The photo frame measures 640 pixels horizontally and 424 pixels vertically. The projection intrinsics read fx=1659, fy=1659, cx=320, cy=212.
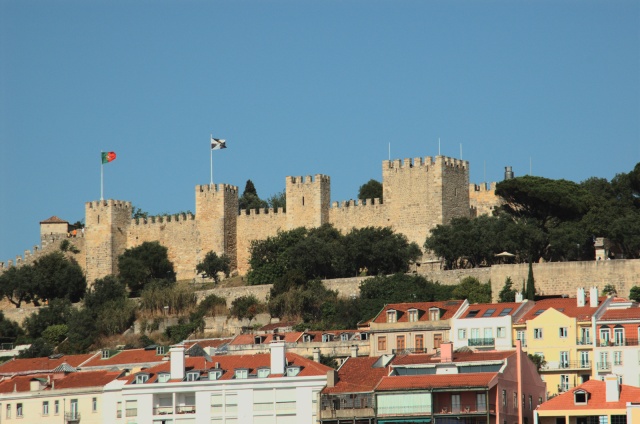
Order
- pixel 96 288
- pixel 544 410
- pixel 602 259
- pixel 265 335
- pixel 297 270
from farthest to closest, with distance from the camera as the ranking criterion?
pixel 96 288, pixel 297 270, pixel 602 259, pixel 265 335, pixel 544 410

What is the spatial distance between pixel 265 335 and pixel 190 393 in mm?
12546

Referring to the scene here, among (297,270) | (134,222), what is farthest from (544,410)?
(134,222)

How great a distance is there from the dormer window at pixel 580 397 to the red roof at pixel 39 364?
858 inches

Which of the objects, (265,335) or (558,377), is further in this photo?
(265,335)

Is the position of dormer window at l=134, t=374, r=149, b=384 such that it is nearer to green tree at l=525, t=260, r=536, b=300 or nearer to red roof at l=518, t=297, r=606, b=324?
red roof at l=518, t=297, r=606, b=324

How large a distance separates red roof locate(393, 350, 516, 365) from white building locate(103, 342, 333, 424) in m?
2.39

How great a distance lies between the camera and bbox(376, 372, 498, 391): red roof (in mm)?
46344

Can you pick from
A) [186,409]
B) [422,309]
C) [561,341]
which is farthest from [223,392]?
[561,341]

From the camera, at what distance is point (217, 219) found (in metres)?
82.5

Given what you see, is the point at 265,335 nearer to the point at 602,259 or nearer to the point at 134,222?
the point at 602,259

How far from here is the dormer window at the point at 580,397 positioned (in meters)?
45.0

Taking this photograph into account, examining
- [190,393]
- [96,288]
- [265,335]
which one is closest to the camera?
[190,393]

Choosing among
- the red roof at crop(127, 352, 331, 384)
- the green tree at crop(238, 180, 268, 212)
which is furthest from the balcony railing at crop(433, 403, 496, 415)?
the green tree at crop(238, 180, 268, 212)

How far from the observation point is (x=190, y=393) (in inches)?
1991
